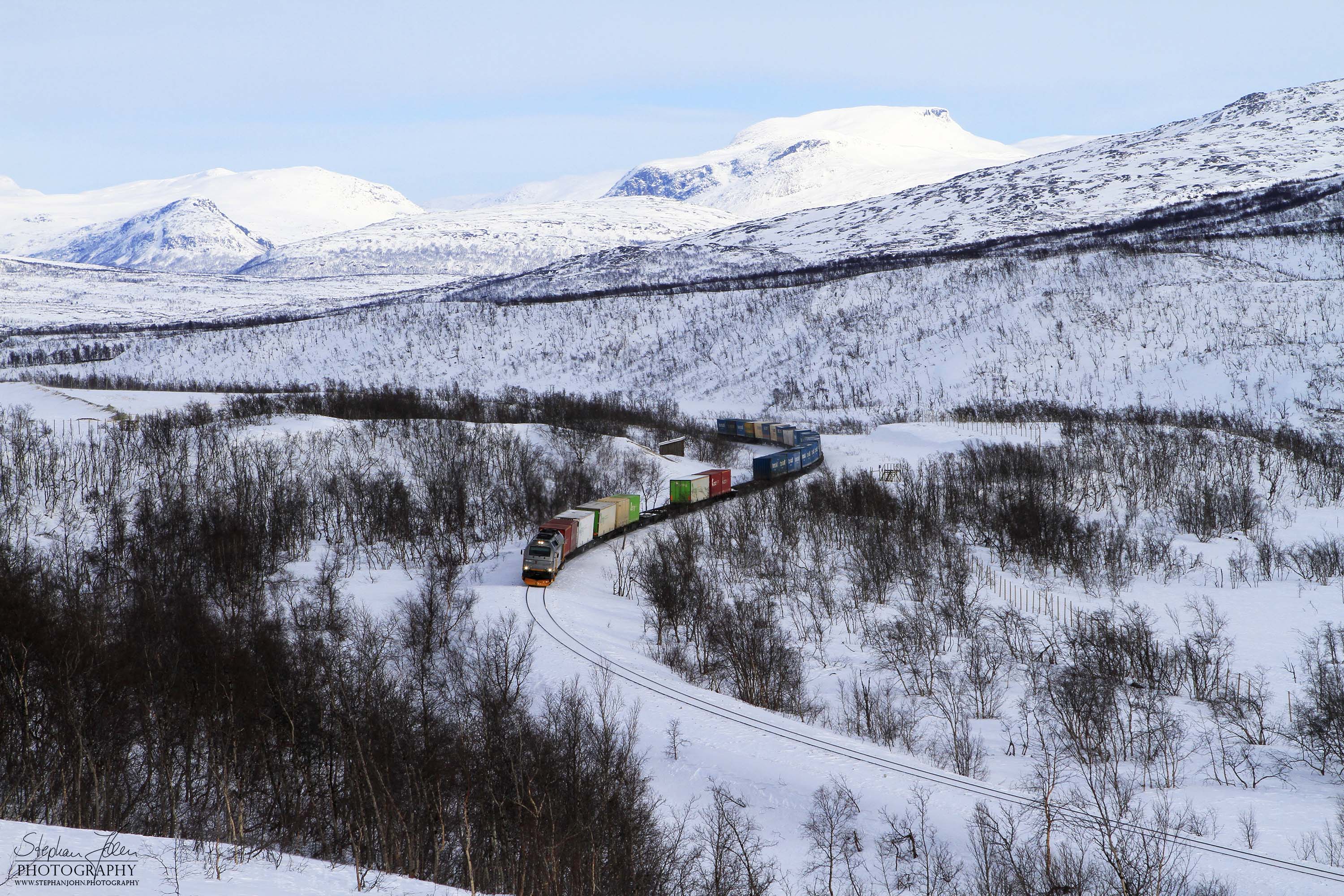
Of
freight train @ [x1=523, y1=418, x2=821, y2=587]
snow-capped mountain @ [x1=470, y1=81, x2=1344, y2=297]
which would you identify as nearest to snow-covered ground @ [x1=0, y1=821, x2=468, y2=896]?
freight train @ [x1=523, y1=418, x2=821, y2=587]

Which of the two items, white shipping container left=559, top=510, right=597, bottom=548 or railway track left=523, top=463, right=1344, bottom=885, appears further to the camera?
white shipping container left=559, top=510, right=597, bottom=548

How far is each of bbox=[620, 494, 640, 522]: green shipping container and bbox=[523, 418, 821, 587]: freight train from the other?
0.04 m

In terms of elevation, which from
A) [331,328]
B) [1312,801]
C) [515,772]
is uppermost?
[331,328]

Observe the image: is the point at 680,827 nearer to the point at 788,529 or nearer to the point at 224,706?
the point at 224,706

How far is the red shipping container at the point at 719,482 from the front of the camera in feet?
184

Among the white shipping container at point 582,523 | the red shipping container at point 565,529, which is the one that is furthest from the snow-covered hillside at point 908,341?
the red shipping container at point 565,529

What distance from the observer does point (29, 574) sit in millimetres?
32594

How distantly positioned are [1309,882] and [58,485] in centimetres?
6464

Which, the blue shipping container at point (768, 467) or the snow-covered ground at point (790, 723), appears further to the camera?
the blue shipping container at point (768, 467)

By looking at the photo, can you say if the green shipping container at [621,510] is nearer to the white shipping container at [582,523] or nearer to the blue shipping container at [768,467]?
the white shipping container at [582,523]

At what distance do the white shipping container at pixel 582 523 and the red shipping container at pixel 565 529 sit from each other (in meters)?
0.25

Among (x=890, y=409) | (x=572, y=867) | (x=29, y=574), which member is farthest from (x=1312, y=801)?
(x=890, y=409)

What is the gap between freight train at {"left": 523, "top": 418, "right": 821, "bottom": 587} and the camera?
39500 millimetres
